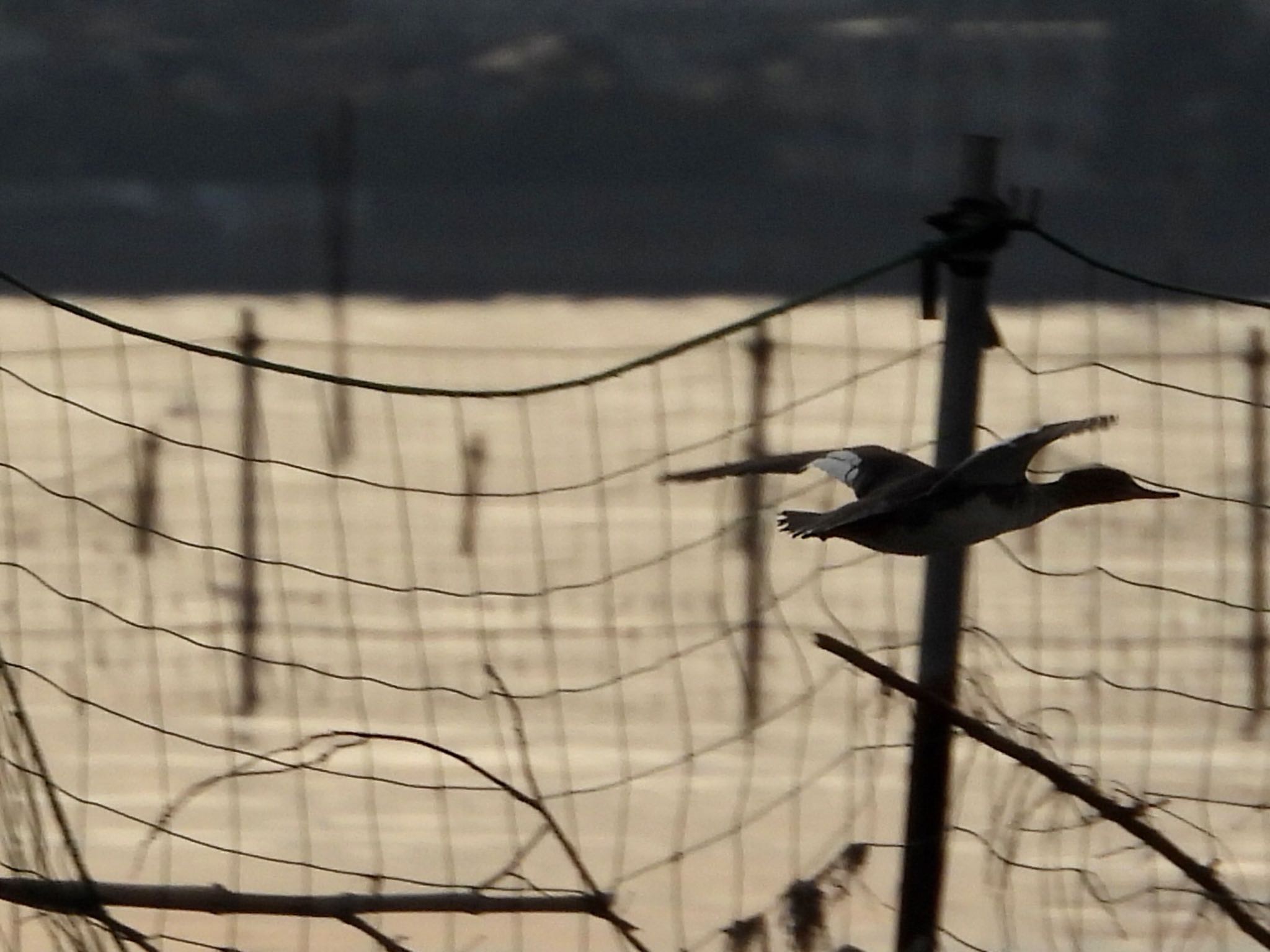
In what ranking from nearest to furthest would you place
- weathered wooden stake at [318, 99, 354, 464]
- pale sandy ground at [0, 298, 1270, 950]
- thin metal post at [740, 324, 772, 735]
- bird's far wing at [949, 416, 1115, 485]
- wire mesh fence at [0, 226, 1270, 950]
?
1. bird's far wing at [949, 416, 1115, 485]
2. wire mesh fence at [0, 226, 1270, 950]
3. pale sandy ground at [0, 298, 1270, 950]
4. thin metal post at [740, 324, 772, 735]
5. weathered wooden stake at [318, 99, 354, 464]

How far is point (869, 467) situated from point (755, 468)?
0.56 feet

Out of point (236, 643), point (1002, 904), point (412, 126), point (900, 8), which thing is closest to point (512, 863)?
point (1002, 904)

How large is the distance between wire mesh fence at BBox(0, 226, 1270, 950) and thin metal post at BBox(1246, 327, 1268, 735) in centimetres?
10

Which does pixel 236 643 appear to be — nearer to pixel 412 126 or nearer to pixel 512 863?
pixel 512 863

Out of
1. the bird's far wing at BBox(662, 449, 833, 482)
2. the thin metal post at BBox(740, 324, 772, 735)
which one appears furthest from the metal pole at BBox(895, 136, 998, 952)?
the thin metal post at BBox(740, 324, 772, 735)

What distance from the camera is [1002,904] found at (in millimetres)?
2902

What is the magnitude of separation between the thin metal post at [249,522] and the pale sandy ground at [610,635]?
4.2 inches

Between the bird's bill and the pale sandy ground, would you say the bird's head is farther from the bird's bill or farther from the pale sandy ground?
the pale sandy ground

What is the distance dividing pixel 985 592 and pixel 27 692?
2.86 metres

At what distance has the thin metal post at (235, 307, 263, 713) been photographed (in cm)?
613

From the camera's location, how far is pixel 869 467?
2621mm

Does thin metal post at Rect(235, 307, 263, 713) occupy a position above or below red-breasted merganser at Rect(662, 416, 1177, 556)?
above

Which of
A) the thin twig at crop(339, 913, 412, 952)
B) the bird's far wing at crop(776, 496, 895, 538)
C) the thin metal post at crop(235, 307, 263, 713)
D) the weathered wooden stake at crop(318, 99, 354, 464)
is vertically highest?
the weathered wooden stake at crop(318, 99, 354, 464)

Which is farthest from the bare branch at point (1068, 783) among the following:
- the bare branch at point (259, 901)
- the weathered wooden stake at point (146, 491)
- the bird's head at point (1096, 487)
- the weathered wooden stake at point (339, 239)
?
the weathered wooden stake at point (339, 239)
